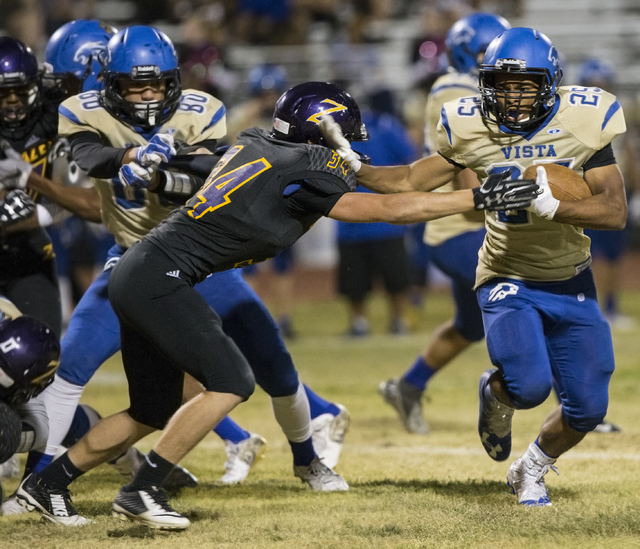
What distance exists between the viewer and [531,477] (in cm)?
355

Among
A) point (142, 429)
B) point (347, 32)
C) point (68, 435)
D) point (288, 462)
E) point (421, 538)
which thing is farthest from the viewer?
point (347, 32)

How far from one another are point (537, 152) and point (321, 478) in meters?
1.57

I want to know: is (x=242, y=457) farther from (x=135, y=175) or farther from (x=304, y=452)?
(x=135, y=175)

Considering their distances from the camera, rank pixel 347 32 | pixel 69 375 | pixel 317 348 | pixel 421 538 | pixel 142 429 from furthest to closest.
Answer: pixel 347 32
pixel 317 348
pixel 69 375
pixel 142 429
pixel 421 538

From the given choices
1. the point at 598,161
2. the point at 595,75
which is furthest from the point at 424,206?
the point at 595,75

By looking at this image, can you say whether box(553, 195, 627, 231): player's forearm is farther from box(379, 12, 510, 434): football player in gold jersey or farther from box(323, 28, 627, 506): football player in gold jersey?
box(379, 12, 510, 434): football player in gold jersey

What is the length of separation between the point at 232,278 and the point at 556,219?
1324mm

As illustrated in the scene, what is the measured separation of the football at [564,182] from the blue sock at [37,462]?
212cm

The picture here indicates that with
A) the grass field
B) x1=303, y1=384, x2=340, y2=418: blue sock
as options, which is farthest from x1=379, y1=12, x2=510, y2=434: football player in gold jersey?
x1=303, y1=384, x2=340, y2=418: blue sock

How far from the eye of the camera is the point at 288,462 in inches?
179

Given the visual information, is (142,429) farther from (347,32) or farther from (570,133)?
(347,32)

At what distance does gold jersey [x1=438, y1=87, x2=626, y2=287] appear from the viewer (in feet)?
11.3

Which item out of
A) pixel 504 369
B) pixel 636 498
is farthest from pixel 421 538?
pixel 636 498

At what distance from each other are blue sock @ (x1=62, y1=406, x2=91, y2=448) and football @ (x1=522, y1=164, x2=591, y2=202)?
212 centimetres
